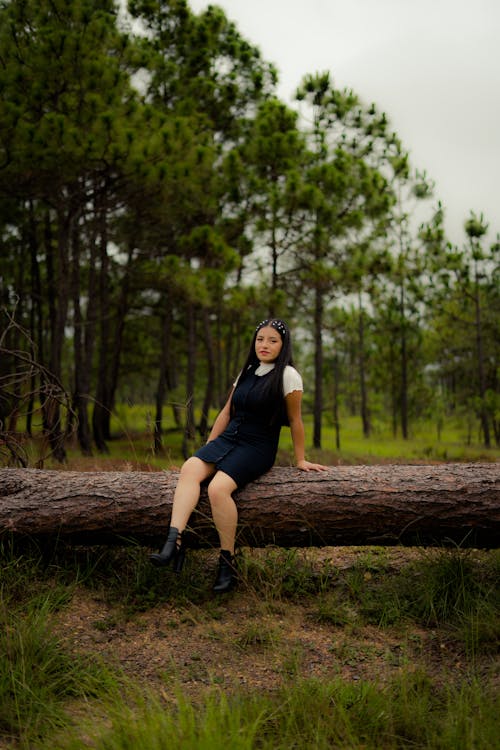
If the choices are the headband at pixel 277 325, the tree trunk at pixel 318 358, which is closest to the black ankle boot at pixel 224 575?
the headband at pixel 277 325

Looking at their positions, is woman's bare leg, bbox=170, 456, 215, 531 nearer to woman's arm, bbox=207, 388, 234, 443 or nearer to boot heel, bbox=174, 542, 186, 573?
boot heel, bbox=174, 542, 186, 573

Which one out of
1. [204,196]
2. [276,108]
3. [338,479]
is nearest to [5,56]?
[204,196]

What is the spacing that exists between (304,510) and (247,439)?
574mm

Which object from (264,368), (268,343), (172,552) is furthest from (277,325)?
(172,552)

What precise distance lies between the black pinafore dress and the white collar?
0.11ft

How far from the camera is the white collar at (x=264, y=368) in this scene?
420cm

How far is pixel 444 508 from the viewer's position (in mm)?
3814

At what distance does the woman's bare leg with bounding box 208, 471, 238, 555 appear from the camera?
3.71m

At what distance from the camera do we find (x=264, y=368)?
422 centimetres

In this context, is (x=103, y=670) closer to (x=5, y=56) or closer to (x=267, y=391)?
(x=267, y=391)

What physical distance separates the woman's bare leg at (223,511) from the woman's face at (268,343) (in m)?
0.91

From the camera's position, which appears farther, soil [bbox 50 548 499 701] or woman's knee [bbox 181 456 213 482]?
woman's knee [bbox 181 456 213 482]

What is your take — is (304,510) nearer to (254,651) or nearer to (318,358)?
(254,651)

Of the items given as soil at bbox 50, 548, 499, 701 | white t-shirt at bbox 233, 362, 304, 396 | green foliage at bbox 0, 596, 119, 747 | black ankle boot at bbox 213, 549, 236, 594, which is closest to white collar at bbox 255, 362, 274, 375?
white t-shirt at bbox 233, 362, 304, 396
